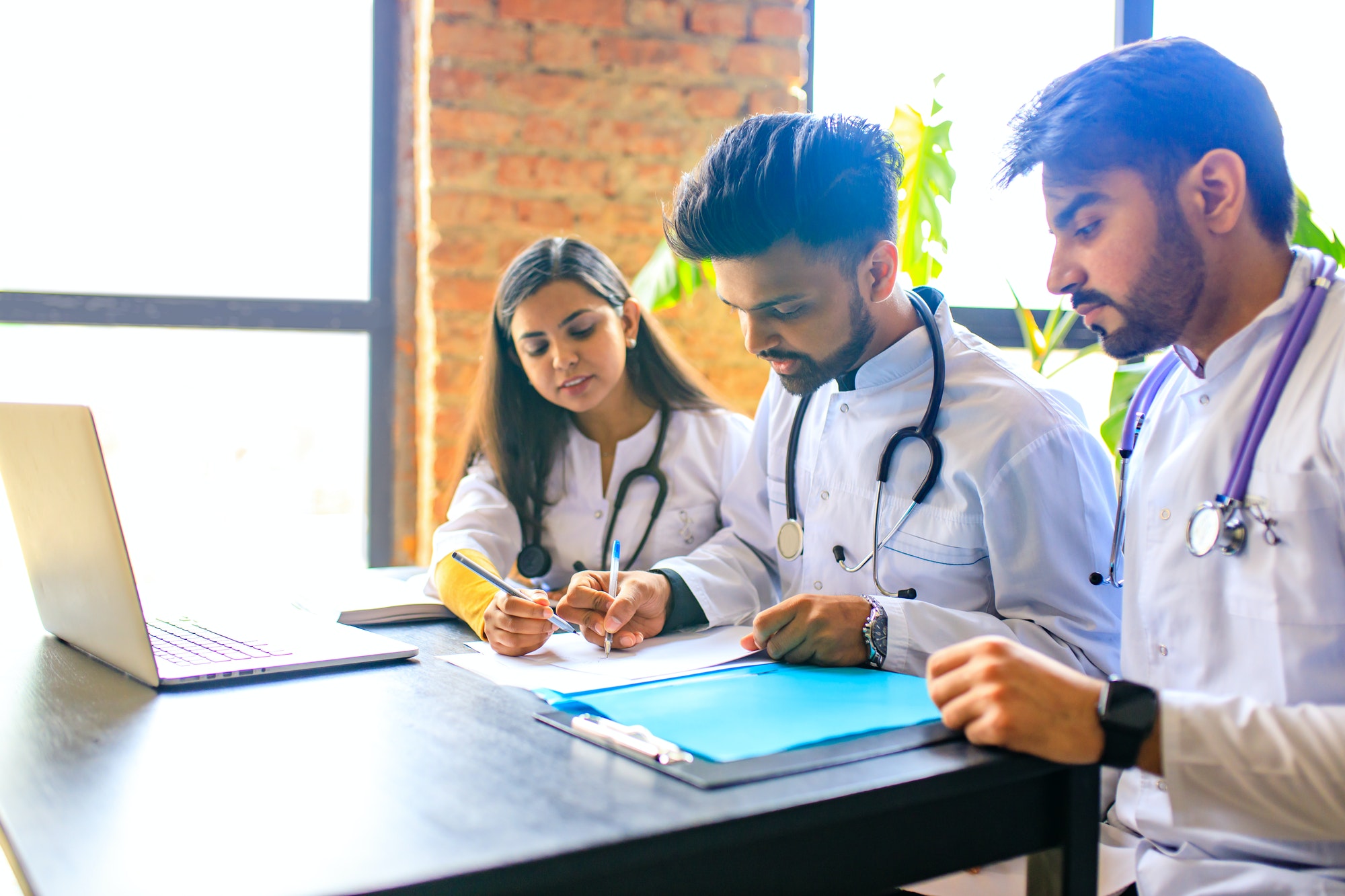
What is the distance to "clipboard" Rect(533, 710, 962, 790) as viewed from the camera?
728 mm

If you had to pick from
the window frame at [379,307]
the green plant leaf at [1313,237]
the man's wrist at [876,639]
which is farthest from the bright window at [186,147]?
the green plant leaf at [1313,237]

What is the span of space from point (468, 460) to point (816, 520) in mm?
746

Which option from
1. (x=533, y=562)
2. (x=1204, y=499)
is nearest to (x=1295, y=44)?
(x=1204, y=499)

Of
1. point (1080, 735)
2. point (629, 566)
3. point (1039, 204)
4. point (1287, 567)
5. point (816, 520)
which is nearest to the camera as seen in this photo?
point (1080, 735)

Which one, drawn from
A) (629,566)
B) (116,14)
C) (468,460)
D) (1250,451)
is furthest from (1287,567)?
(116,14)

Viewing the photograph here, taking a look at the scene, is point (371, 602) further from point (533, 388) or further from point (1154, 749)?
point (1154, 749)

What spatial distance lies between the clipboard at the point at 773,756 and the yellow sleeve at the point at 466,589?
477 mm

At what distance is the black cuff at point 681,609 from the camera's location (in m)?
1.34

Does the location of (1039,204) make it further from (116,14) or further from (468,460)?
(116,14)

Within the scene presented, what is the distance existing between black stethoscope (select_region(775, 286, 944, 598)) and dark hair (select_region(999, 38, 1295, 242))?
35cm

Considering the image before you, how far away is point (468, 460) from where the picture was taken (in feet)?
6.23

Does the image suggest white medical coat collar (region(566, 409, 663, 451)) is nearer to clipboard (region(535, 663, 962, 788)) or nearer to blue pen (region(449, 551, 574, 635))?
blue pen (region(449, 551, 574, 635))

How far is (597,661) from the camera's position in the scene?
114cm

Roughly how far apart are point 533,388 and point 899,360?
2.58ft
